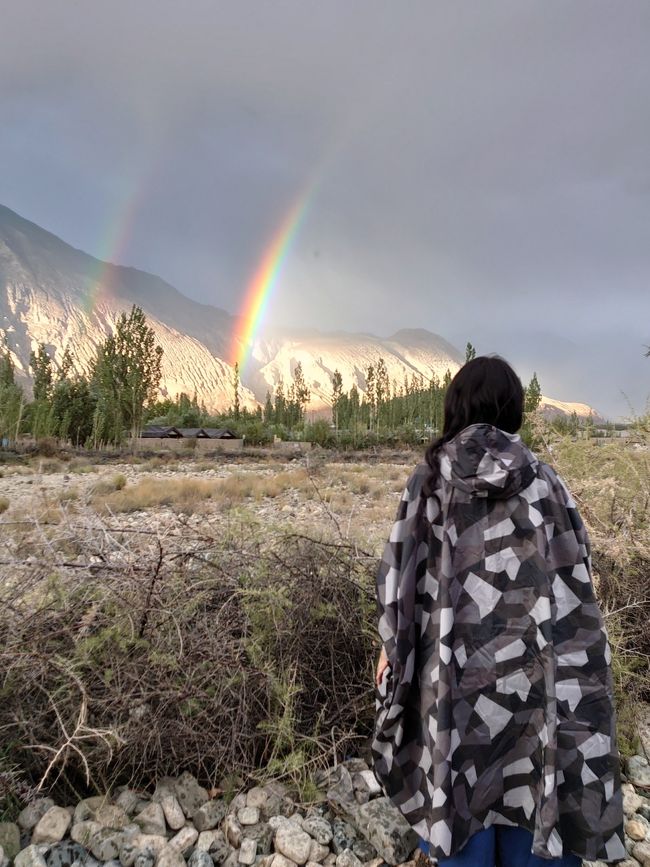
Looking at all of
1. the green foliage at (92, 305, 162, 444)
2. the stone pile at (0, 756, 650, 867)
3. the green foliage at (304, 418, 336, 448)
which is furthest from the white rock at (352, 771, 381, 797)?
the green foliage at (304, 418, 336, 448)

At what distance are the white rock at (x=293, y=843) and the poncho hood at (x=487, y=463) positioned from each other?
4.85 ft

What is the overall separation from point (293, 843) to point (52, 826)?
909 mm

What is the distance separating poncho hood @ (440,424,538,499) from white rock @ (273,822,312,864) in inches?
58.2

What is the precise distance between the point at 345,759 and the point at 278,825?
50cm

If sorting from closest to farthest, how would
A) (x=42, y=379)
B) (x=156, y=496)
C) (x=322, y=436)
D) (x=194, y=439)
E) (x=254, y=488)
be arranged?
(x=156, y=496), (x=254, y=488), (x=194, y=439), (x=42, y=379), (x=322, y=436)

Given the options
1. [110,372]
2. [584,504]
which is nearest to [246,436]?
[110,372]

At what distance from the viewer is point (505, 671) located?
1.61m

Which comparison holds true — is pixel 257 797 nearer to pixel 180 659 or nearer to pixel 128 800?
pixel 128 800

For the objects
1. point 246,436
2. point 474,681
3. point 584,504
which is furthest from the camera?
point 246,436

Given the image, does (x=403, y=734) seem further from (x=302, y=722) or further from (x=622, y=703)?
(x=622, y=703)

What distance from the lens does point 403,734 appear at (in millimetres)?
1787

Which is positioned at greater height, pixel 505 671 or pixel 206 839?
pixel 505 671

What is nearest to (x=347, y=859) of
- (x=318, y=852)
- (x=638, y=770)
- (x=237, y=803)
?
(x=318, y=852)

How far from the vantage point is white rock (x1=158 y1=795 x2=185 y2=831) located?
6.86 feet
